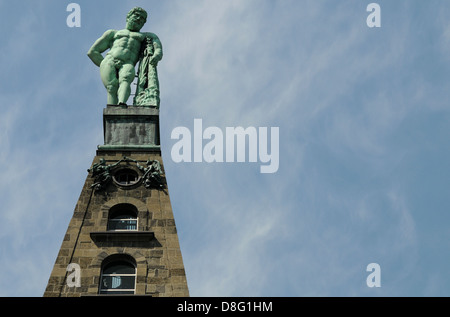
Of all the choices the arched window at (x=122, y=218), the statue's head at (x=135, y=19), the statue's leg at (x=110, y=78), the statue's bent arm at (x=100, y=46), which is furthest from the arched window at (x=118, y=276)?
the statue's head at (x=135, y=19)

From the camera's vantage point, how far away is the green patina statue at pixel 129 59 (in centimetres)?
5341

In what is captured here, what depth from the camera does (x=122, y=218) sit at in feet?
153

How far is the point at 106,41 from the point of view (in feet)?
183

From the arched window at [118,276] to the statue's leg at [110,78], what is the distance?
11.4 m

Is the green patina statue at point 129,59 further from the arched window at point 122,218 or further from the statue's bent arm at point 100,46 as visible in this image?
the arched window at point 122,218

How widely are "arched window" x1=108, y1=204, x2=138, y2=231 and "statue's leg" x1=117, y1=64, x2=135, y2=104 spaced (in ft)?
25.1

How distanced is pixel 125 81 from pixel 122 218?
9.71 m

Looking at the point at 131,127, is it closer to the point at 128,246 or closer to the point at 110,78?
the point at 110,78

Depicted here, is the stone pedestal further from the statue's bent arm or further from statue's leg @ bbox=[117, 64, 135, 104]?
the statue's bent arm

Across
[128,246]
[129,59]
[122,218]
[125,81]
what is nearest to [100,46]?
[129,59]

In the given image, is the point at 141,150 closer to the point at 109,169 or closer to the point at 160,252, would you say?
the point at 109,169
